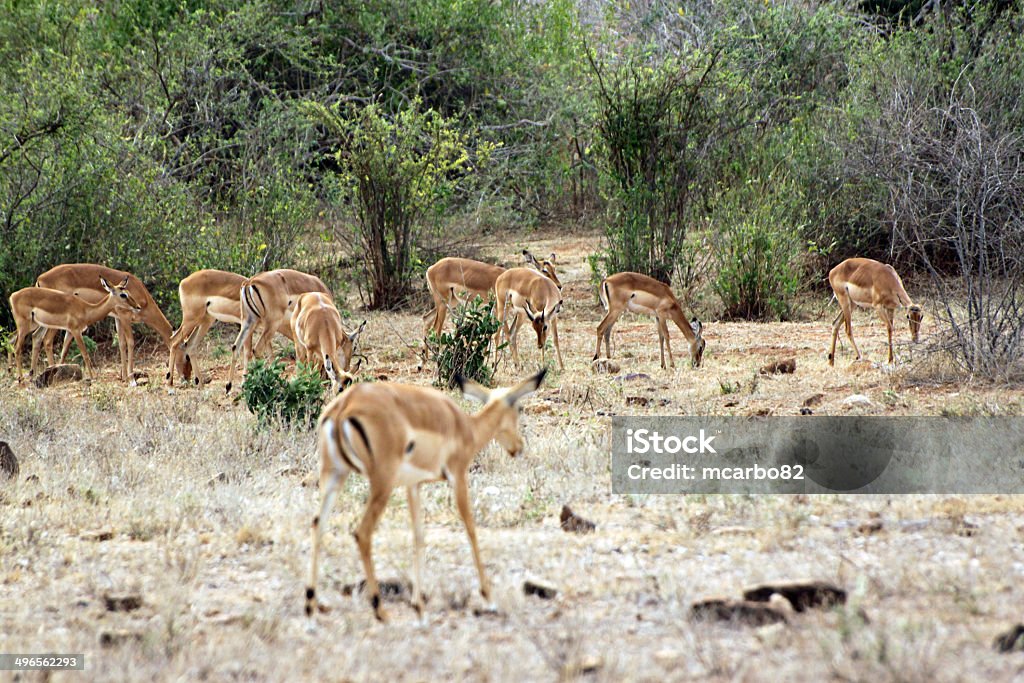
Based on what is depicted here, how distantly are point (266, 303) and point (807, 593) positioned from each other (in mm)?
7016

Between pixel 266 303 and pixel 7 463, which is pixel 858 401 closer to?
pixel 266 303

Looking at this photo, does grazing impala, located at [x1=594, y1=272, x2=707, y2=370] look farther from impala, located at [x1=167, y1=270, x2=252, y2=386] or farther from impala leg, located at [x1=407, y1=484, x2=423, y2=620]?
impala leg, located at [x1=407, y1=484, x2=423, y2=620]

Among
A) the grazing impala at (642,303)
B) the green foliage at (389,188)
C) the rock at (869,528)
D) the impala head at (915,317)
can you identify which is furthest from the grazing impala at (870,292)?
the rock at (869,528)

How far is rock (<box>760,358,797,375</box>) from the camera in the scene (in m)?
9.56

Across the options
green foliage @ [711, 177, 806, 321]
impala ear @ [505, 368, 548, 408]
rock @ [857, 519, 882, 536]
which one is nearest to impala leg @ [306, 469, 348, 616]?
impala ear @ [505, 368, 548, 408]

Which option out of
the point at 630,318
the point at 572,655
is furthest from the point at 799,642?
the point at 630,318

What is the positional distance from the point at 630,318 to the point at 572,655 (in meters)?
11.1

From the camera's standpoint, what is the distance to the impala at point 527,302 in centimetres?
1055

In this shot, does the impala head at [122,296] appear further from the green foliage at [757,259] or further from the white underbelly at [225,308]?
the green foliage at [757,259]

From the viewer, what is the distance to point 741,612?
377cm

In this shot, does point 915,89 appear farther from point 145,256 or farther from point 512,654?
point 512,654

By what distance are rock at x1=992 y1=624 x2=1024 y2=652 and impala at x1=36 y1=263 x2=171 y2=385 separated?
854cm

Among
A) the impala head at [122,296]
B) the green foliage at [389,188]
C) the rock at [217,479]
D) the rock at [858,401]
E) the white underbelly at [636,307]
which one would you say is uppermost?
the green foliage at [389,188]

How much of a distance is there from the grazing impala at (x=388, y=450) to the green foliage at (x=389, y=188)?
33.1 feet
